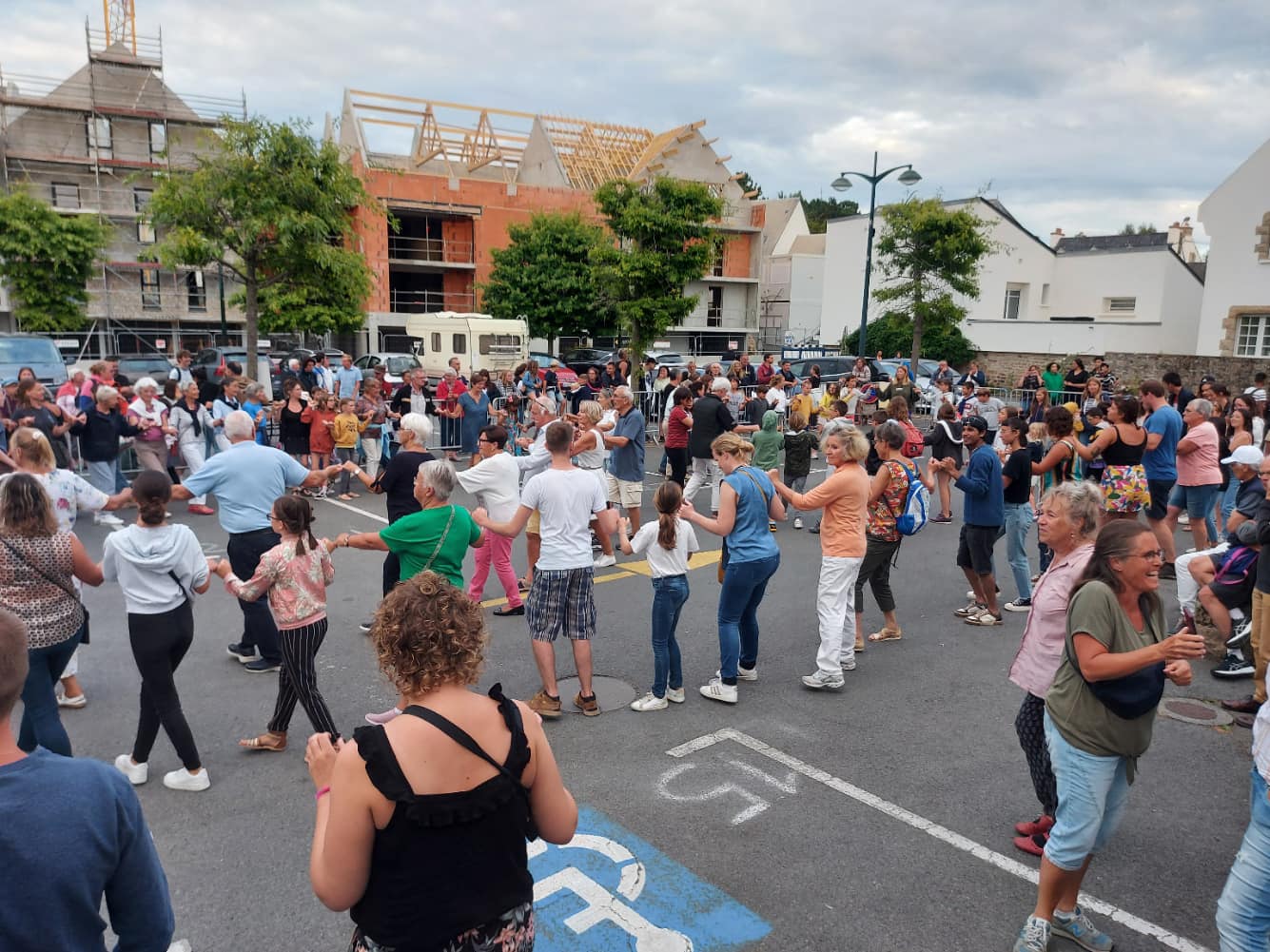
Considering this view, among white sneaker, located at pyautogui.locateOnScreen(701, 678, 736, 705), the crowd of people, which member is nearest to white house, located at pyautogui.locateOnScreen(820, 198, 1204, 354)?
the crowd of people

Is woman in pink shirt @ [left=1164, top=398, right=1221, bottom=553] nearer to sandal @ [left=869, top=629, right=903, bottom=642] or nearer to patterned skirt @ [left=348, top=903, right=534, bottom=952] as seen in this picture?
sandal @ [left=869, top=629, right=903, bottom=642]

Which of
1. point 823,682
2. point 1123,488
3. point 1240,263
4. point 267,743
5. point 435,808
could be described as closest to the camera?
point 435,808

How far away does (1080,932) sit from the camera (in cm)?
357

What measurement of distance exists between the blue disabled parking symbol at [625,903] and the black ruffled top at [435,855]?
1589 millimetres

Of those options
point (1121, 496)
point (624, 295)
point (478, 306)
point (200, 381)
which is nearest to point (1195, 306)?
point (624, 295)

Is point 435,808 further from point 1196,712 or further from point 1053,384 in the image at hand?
point 1053,384

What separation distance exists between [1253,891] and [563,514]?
390 cm

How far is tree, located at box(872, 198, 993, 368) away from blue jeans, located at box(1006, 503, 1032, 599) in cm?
1912

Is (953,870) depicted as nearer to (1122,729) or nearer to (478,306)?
(1122,729)

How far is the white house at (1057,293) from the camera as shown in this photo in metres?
32.8

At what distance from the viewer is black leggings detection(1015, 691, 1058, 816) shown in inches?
162

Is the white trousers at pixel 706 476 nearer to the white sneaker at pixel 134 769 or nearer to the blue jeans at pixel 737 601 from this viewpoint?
the blue jeans at pixel 737 601

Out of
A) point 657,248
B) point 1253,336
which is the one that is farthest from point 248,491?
point 1253,336

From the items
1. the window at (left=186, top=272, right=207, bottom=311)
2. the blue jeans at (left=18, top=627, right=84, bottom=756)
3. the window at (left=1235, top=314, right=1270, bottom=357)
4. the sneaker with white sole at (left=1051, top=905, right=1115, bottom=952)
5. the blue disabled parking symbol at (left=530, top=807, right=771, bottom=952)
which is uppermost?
the window at (left=186, top=272, right=207, bottom=311)
